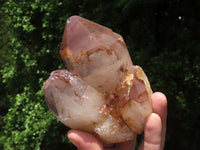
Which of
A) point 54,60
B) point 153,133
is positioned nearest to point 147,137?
point 153,133

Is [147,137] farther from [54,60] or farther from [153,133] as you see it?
[54,60]

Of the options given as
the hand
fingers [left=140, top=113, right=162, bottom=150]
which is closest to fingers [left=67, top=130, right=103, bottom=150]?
the hand

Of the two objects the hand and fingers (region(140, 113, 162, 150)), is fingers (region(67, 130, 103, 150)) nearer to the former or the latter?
the hand

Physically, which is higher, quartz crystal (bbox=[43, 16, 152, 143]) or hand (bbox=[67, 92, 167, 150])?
quartz crystal (bbox=[43, 16, 152, 143])

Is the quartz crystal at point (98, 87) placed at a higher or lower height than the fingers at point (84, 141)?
higher

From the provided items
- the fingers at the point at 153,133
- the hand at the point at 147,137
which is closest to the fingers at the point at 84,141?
the hand at the point at 147,137

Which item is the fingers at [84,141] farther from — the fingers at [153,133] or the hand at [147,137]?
the fingers at [153,133]

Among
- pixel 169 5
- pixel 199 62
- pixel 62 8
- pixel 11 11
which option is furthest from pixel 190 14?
pixel 11 11
